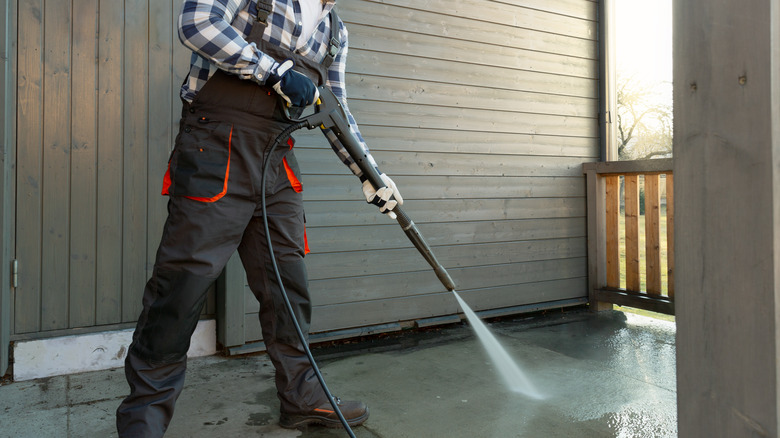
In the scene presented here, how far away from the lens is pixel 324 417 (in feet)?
6.49

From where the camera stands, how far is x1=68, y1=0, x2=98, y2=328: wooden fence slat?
249 cm

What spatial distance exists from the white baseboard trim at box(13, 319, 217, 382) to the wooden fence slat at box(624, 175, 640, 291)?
3262mm

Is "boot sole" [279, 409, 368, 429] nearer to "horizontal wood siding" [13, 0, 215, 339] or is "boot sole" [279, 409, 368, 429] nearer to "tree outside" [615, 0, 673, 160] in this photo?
"horizontal wood siding" [13, 0, 215, 339]

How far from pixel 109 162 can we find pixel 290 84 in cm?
134

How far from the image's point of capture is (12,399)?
220 cm

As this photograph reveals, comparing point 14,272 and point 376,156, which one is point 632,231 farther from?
point 14,272

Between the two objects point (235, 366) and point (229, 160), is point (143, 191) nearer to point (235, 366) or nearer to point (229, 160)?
point (235, 366)

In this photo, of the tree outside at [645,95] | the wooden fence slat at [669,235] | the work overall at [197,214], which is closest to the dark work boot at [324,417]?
the work overall at [197,214]

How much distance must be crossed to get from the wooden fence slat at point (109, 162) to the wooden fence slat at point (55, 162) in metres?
0.13

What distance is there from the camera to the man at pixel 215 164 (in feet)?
5.33

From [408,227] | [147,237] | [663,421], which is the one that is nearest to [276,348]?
[408,227]

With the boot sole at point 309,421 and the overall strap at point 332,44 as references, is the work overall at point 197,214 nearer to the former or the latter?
the overall strap at point 332,44

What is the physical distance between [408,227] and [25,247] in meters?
1.69

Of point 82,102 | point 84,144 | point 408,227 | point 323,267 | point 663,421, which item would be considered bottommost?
point 663,421
